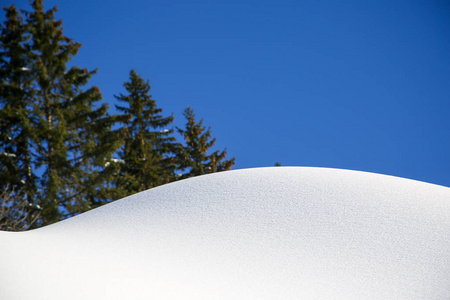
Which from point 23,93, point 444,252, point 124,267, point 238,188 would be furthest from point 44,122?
point 444,252

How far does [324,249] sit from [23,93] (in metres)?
12.9

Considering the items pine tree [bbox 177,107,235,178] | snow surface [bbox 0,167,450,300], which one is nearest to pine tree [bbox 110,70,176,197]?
pine tree [bbox 177,107,235,178]

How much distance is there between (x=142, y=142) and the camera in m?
17.1

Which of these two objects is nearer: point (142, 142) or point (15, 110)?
point (15, 110)

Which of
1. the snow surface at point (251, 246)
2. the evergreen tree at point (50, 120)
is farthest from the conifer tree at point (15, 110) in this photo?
the snow surface at point (251, 246)

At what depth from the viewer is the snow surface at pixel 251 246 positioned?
3205mm

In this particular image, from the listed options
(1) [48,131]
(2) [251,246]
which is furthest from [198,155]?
(2) [251,246]

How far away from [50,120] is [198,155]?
24.6ft

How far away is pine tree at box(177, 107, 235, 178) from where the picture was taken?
18562 mm

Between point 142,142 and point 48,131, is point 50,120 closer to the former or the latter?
point 48,131

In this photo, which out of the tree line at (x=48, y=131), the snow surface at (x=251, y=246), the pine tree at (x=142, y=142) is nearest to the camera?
the snow surface at (x=251, y=246)

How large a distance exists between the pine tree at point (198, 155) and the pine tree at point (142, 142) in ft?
2.54

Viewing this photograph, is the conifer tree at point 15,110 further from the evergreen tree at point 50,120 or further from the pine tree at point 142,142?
the pine tree at point 142,142

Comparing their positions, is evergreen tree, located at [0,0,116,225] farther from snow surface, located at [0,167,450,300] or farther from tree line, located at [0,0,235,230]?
snow surface, located at [0,167,450,300]
